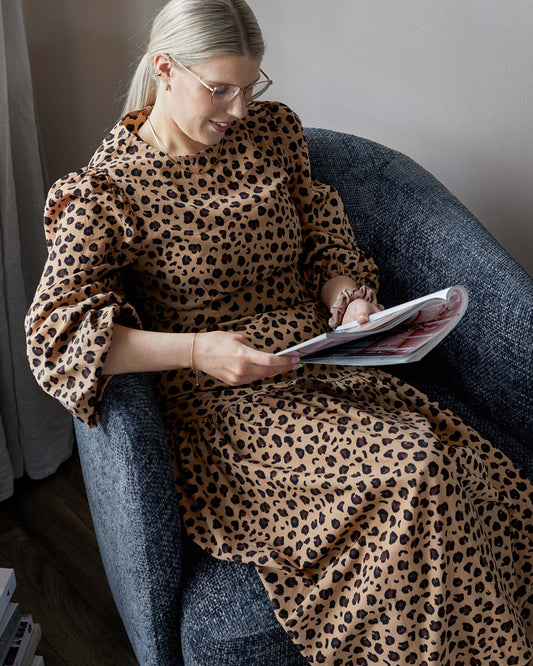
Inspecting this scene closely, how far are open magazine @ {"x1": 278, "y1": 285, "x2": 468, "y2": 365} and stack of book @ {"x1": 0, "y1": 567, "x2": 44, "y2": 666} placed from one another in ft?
1.98

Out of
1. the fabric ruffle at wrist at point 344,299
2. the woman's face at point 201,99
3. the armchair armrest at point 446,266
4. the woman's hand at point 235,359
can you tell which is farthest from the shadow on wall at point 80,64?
the woman's hand at point 235,359

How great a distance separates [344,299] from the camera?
138cm

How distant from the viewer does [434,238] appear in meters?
1.54

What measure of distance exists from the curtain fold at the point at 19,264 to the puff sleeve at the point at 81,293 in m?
0.58

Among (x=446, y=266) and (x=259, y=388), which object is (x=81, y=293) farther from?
(x=446, y=266)

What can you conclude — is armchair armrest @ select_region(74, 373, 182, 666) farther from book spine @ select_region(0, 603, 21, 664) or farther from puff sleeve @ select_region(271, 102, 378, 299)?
puff sleeve @ select_region(271, 102, 378, 299)

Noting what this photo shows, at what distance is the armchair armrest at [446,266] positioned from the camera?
1405 millimetres

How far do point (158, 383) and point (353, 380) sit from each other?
34cm

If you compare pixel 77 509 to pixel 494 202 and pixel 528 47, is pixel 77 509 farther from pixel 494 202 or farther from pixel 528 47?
pixel 528 47

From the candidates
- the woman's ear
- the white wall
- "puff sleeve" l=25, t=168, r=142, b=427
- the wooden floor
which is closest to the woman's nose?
the woman's ear

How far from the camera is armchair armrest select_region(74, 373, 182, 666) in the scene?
3.70 ft

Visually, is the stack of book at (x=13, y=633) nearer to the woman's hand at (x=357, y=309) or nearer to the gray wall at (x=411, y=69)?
the woman's hand at (x=357, y=309)

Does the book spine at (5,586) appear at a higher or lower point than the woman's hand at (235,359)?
lower

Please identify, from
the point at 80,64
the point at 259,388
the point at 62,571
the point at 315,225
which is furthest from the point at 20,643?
the point at 80,64
